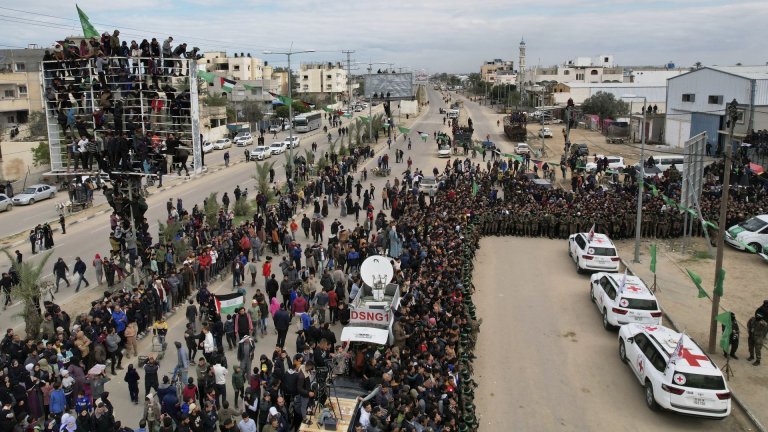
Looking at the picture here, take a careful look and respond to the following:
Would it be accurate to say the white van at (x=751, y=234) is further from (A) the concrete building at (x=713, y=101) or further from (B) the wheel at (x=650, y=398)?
(A) the concrete building at (x=713, y=101)

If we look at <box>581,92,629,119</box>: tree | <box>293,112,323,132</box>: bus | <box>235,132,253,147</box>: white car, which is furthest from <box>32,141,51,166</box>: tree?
<box>581,92,629,119</box>: tree

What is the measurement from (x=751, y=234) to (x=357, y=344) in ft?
62.3

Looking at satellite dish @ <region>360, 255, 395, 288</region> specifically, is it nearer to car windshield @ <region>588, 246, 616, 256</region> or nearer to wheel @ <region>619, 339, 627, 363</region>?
wheel @ <region>619, 339, 627, 363</region>

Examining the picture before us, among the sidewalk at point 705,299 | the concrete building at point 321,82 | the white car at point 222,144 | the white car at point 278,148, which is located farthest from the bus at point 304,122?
the concrete building at point 321,82

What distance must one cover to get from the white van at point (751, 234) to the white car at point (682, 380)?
1273 centimetres

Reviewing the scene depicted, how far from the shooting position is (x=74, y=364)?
1326 centimetres

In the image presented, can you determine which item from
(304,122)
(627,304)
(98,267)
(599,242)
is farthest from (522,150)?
(98,267)

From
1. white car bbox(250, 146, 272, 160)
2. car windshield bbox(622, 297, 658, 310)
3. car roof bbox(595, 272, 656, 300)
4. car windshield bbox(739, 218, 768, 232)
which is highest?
white car bbox(250, 146, 272, 160)

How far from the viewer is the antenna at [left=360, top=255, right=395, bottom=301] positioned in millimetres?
15578

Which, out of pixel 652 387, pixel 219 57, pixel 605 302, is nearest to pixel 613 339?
pixel 605 302

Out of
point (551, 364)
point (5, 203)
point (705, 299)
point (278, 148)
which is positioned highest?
point (278, 148)

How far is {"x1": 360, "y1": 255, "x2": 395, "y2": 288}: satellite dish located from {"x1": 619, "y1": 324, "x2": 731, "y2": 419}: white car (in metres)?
6.07

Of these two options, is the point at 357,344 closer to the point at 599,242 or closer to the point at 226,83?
the point at 599,242

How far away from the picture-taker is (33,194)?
37.1 m
